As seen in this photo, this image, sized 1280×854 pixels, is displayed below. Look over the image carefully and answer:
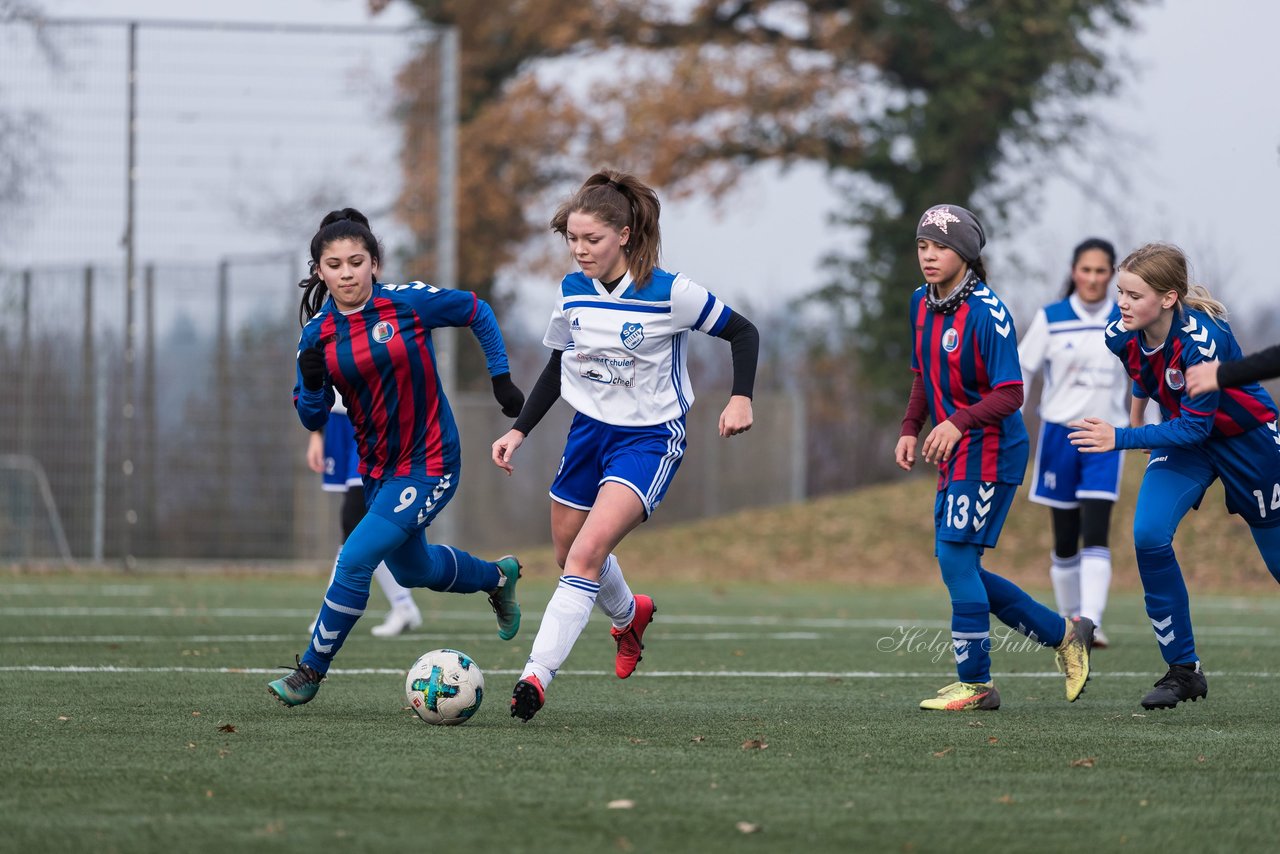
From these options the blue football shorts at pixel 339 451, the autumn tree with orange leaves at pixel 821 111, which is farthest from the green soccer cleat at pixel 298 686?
the autumn tree with orange leaves at pixel 821 111

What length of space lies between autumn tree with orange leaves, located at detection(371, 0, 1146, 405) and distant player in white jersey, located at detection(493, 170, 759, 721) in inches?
765

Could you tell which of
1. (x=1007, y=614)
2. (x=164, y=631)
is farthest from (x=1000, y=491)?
(x=164, y=631)

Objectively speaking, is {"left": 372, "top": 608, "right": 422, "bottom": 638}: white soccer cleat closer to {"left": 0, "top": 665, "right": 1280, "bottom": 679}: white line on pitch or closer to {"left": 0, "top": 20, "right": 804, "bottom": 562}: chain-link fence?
{"left": 0, "top": 665, "right": 1280, "bottom": 679}: white line on pitch

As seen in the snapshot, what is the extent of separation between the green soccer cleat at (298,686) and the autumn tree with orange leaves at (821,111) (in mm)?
19895

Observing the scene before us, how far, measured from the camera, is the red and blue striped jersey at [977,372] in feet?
20.5

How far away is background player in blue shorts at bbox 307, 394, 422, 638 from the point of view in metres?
9.97

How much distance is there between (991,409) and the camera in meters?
6.18

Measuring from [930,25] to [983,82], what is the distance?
1332mm

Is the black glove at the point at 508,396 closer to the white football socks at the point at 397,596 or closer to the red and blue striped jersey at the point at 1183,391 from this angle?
the red and blue striped jersey at the point at 1183,391

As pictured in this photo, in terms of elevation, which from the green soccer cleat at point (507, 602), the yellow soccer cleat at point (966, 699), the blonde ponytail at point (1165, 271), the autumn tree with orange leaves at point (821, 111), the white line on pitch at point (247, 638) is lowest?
the white line on pitch at point (247, 638)

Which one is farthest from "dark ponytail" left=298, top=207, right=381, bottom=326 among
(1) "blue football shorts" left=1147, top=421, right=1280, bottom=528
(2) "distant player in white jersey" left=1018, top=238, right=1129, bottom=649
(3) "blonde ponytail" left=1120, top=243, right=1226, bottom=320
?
(2) "distant player in white jersey" left=1018, top=238, right=1129, bottom=649

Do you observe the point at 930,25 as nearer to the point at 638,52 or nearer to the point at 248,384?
the point at 638,52

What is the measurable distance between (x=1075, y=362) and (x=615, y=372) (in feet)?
14.3

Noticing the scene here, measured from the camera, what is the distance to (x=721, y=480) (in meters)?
24.9
